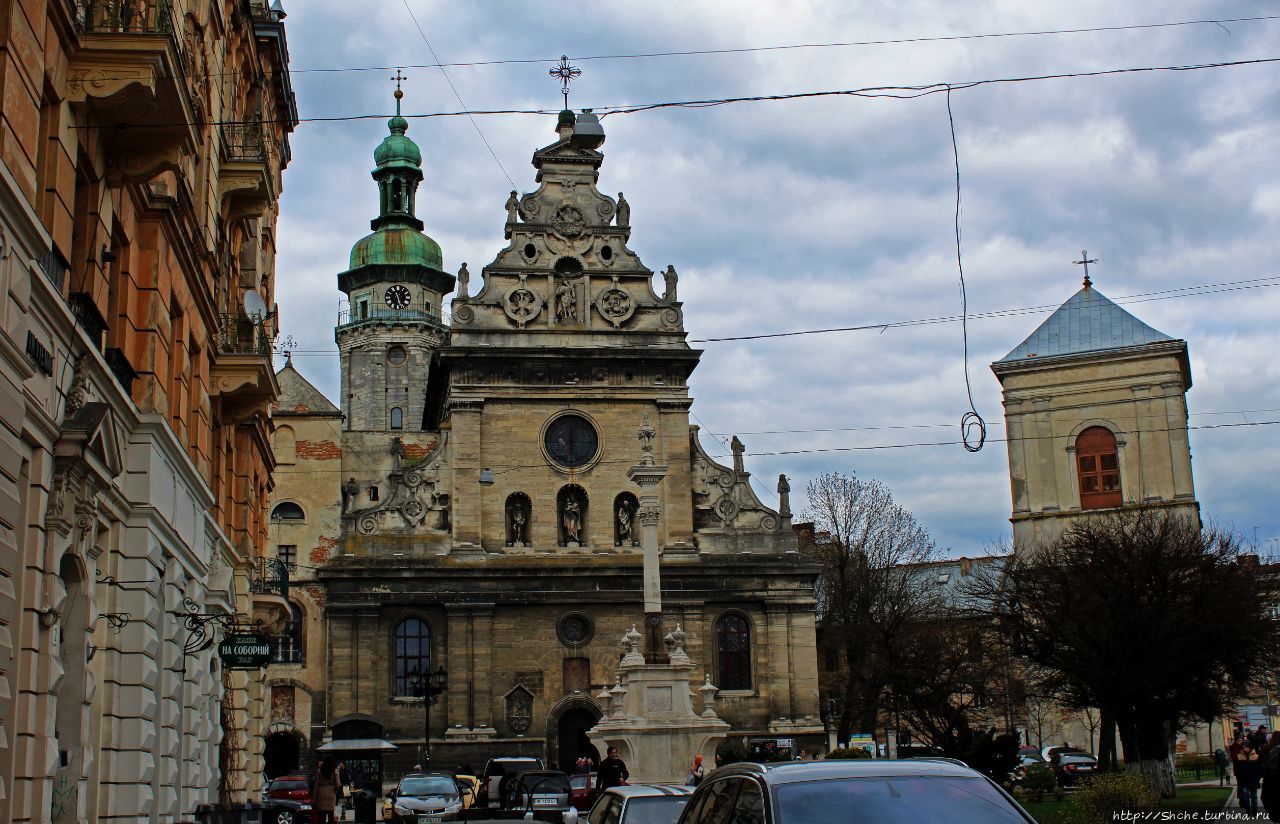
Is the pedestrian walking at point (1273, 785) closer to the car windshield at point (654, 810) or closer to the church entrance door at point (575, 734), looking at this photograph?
the car windshield at point (654, 810)

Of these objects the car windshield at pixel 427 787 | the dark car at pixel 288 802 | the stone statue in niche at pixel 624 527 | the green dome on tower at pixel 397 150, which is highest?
the green dome on tower at pixel 397 150

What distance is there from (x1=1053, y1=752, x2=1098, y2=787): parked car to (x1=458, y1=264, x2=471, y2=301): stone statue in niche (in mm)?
23378

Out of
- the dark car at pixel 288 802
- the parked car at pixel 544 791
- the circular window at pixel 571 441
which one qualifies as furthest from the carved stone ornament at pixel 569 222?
the parked car at pixel 544 791

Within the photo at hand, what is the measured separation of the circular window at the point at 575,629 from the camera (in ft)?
155

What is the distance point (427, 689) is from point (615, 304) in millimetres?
15932

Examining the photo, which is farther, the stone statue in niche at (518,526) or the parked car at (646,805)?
the stone statue in niche at (518,526)

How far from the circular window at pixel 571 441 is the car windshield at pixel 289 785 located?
589 inches

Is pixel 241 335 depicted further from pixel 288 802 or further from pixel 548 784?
pixel 288 802

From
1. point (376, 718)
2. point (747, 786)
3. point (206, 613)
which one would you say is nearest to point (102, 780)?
point (206, 613)

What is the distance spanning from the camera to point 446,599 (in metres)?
46.7

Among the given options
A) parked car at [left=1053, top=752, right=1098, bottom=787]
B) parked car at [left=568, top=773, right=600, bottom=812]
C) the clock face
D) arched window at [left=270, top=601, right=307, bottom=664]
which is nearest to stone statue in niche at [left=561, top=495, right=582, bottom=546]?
arched window at [left=270, top=601, right=307, bottom=664]

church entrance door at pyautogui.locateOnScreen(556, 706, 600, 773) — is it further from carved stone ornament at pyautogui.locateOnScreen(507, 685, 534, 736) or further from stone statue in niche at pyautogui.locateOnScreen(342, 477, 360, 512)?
stone statue in niche at pyautogui.locateOnScreen(342, 477, 360, 512)

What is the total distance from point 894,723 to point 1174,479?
18.6 m

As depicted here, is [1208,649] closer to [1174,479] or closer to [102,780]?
[102,780]
